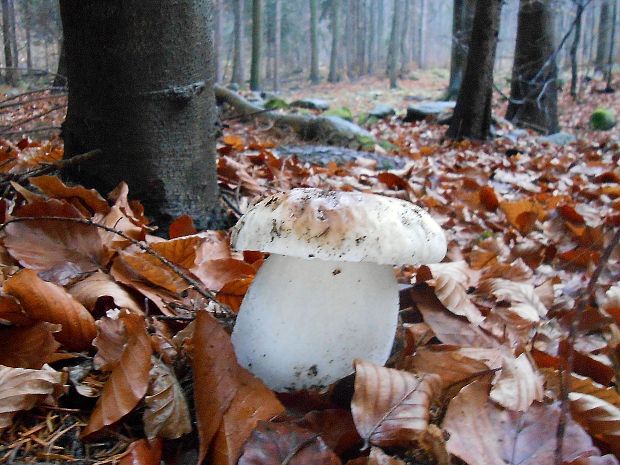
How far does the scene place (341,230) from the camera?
0.99 m

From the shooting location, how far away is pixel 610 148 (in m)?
6.66

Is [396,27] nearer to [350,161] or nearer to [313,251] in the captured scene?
[350,161]

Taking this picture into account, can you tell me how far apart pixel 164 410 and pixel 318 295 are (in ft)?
1.24

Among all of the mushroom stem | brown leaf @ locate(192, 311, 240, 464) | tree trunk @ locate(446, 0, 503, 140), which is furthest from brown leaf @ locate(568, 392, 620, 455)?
tree trunk @ locate(446, 0, 503, 140)

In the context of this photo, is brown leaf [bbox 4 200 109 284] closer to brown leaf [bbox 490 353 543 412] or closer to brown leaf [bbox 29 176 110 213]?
brown leaf [bbox 29 176 110 213]

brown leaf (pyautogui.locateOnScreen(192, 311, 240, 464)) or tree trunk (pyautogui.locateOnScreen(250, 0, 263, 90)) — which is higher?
tree trunk (pyautogui.locateOnScreen(250, 0, 263, 90))

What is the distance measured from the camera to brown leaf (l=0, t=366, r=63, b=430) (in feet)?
3.16

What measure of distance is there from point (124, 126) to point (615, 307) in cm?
174

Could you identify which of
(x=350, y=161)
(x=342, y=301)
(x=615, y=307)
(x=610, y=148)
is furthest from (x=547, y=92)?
(x=342, y=301)

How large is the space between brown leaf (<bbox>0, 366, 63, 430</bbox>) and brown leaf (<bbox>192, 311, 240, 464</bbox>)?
0.87ft

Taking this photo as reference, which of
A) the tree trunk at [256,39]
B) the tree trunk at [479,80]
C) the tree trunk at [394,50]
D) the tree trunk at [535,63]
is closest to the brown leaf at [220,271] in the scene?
the tree trunk at [479,80]

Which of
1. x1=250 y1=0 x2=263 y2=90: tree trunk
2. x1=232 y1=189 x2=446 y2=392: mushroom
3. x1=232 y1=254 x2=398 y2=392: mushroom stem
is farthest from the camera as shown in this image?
x1=250 y1=0 x2=263 y2=90: tree trunk

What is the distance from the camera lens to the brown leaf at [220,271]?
5.55 feet

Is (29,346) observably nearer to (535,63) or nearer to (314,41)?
(535,63)
